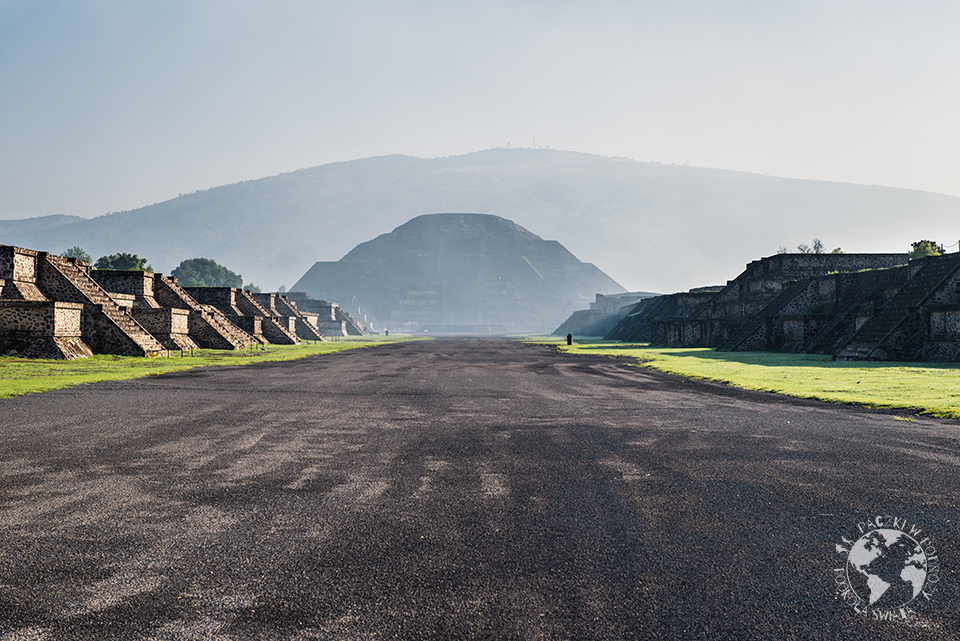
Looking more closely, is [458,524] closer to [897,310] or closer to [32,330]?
[32,330]

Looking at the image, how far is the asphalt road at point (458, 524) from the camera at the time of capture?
10.1 ft

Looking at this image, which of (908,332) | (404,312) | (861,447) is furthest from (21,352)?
(404,312)

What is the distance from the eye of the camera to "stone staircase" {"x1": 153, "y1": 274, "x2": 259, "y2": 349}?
36375mm

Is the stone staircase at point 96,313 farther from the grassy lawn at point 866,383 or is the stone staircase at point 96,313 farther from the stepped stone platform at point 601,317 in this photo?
the stepped stone platform at point 601,317

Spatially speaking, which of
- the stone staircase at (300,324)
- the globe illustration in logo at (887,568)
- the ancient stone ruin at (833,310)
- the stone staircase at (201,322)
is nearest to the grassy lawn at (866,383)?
the ancient stone ruin at (833,310)

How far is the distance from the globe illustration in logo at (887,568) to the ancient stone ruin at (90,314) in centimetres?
2886

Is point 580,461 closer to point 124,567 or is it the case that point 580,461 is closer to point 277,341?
point 124,567

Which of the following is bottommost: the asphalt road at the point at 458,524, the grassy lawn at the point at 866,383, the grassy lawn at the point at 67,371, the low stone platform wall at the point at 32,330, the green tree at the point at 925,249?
the grassy lawn at the point at 67,371

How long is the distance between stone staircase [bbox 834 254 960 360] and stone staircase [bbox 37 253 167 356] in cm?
3404

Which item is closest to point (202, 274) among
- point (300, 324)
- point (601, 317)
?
point (300, 324)

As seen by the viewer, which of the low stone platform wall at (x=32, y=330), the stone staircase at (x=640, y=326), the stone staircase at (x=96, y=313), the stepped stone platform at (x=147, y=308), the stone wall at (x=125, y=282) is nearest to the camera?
the low stone platform wall at (x=32, y=330)

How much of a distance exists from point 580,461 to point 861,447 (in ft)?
12.9

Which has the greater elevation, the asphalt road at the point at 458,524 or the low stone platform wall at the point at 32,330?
the low stone platform wall at the point at 32,330

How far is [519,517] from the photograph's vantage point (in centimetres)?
467
